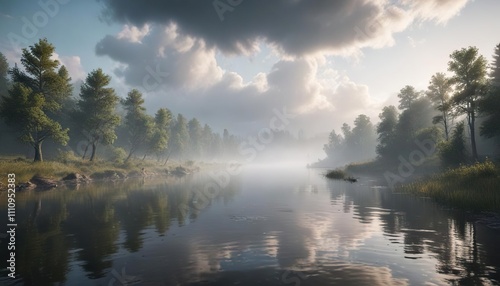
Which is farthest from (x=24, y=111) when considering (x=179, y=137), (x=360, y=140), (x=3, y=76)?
(x=360, y=140)

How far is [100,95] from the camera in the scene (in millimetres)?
63656

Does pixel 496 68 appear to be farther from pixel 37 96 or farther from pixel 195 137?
pixel 195 137

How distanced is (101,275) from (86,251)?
3.66 meters

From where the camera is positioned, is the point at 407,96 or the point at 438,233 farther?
the point at 407,96

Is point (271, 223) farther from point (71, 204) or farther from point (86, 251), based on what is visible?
point (71, 204)

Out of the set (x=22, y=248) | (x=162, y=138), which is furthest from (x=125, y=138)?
(x=22, y=248)

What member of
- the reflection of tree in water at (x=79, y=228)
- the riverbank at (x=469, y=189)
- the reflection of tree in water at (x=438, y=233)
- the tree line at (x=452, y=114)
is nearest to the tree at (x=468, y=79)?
the tree line at (x=452, y=114)

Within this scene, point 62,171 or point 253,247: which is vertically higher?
point 62,171

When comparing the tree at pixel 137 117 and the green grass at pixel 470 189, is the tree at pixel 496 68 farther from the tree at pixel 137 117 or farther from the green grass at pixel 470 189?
the tree at pixel 137 117

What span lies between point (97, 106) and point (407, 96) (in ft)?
267
